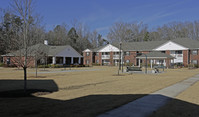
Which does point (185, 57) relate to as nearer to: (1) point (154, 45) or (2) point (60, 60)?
(1) point (154, 45)

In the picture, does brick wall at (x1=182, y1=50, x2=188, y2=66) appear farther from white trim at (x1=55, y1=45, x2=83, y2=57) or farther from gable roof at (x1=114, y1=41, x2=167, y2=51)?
white trim at (x1=55, y1=45, x2=83, y2=57)

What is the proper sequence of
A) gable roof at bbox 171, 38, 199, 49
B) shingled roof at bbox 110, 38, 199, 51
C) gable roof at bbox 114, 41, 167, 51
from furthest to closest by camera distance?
gable roof at bbox 114, 41, 167, 51 → shingled roof at bbox 110, 38, 199, 51 → gable roof at bbox 171, 38, 199, 49

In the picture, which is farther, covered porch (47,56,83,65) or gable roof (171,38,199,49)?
gable roof (171,38,199,49)

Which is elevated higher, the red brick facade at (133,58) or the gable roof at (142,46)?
the gable roof at (142,46)

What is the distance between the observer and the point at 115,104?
7.31 m

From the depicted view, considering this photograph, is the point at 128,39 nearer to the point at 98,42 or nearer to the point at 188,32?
the point at 98,42

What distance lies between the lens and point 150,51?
5062cm

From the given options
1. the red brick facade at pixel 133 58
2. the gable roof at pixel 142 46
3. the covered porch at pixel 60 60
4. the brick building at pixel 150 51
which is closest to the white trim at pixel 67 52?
the covered porch at pixel 60 60

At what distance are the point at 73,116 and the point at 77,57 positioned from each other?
1830 inches

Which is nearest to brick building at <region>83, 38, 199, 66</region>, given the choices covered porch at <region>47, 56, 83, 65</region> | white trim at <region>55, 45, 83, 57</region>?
covered porch at <region>47, 56, 83, 65</region>

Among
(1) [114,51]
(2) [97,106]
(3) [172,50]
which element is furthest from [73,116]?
(1) [114,51]

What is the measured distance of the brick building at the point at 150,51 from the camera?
44925 mm

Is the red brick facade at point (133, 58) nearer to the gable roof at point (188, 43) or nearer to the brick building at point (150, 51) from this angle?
the brick building at point (150, 51)

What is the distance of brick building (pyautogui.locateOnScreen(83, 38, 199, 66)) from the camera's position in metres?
44.9
